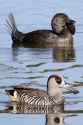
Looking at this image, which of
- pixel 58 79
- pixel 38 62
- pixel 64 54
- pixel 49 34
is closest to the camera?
pixel 58 79

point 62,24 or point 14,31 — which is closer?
point 14,31

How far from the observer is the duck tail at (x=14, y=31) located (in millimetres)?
25406

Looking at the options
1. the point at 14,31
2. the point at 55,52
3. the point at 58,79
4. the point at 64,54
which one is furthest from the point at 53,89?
the point at 14,31

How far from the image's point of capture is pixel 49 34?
2559cm

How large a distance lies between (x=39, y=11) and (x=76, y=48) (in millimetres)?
4190

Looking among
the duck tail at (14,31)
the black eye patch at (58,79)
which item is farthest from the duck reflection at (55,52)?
the black eye patch at (58,79)

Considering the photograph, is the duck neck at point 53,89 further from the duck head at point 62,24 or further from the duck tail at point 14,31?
the duck head at point 62,24

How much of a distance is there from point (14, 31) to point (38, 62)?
159 inches

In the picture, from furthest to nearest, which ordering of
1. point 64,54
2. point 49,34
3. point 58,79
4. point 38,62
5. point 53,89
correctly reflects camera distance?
point 49,34 → point 64,54 → point 38,62 → point 53,89 → point 58,79

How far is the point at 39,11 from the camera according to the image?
28.0 m

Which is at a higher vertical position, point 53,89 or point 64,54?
point 64,54

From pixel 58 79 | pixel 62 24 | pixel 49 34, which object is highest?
pixel 62 24

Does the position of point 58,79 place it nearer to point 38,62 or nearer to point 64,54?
point 38,62

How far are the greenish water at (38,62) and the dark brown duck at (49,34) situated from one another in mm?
236
